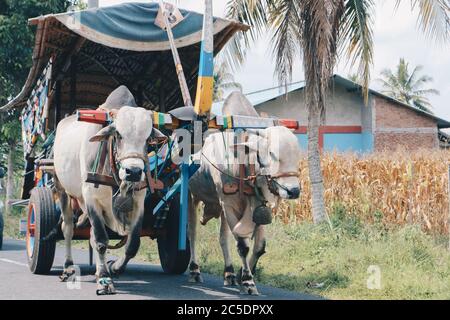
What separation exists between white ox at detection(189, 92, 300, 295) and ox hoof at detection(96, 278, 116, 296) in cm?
143

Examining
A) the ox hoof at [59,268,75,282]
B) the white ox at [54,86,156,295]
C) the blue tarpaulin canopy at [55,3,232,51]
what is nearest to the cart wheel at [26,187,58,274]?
the white ox at [54,86,156,295]

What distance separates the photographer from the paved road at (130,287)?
7.48 metres

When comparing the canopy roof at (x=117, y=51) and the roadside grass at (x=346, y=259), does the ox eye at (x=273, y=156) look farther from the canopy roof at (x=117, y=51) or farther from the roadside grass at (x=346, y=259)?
the canopy roof at (x=117, y=51)

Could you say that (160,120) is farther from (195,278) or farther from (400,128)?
(400,128)

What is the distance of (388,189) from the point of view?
44.8 ft

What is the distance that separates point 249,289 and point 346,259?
240 centimetres

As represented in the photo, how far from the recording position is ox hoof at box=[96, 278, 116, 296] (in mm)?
7422

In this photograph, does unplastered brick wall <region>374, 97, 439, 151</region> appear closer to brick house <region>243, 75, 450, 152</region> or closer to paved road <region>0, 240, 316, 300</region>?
brick house <region>243, 75, 450, 152</region>

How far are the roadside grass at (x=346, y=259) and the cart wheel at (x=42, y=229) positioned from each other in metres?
2.22

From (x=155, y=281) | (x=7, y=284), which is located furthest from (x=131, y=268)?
(x=7, y=284)

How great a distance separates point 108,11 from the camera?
877 cm

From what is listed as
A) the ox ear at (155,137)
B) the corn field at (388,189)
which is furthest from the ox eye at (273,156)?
the corn field at (388,189)

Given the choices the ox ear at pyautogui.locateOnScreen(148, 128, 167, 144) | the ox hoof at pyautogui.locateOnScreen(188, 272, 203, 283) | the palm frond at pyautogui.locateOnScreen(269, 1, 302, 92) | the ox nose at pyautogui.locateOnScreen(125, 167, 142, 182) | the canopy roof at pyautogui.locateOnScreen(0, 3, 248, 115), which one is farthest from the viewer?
the palm frond at pyautogui.locateOnScreen(269, 1, 302, 92)

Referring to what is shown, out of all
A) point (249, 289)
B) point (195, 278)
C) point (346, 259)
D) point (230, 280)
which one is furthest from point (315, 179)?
point (249, 289)
